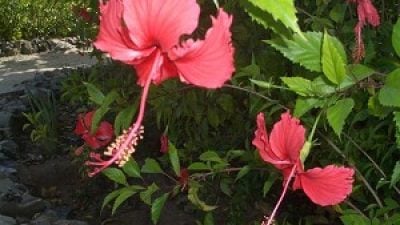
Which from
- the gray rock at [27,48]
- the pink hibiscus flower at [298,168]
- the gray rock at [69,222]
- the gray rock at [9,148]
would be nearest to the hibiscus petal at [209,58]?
the pink hibiscus flower at [298,168]

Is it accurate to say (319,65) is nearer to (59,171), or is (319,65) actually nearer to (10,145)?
Result: (59,171)

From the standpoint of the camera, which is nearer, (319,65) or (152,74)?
(152,74)

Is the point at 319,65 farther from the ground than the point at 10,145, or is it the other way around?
the point at 319,65

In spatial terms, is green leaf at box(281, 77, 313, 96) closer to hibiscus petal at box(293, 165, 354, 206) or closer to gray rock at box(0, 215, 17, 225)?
hibiscus petal at box(293, 165, 354, 206)

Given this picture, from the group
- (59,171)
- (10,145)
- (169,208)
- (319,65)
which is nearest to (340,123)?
(319,65)

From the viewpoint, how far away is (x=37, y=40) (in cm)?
844

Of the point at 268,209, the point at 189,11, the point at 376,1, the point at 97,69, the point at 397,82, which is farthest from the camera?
the point at 97,69

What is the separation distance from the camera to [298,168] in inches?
32.2

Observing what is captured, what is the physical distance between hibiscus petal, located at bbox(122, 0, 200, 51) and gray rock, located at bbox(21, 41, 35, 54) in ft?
26.1

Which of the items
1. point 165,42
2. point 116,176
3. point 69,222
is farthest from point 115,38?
point 69,222

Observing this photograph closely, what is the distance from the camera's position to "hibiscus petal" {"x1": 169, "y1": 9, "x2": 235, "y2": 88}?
50 cm

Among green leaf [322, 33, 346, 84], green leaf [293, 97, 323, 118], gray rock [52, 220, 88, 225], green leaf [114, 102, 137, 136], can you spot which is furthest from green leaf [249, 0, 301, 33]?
gray rock [52, 220, 88, 225]

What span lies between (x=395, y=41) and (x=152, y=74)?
35cm

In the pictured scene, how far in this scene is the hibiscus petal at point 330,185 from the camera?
778mm
